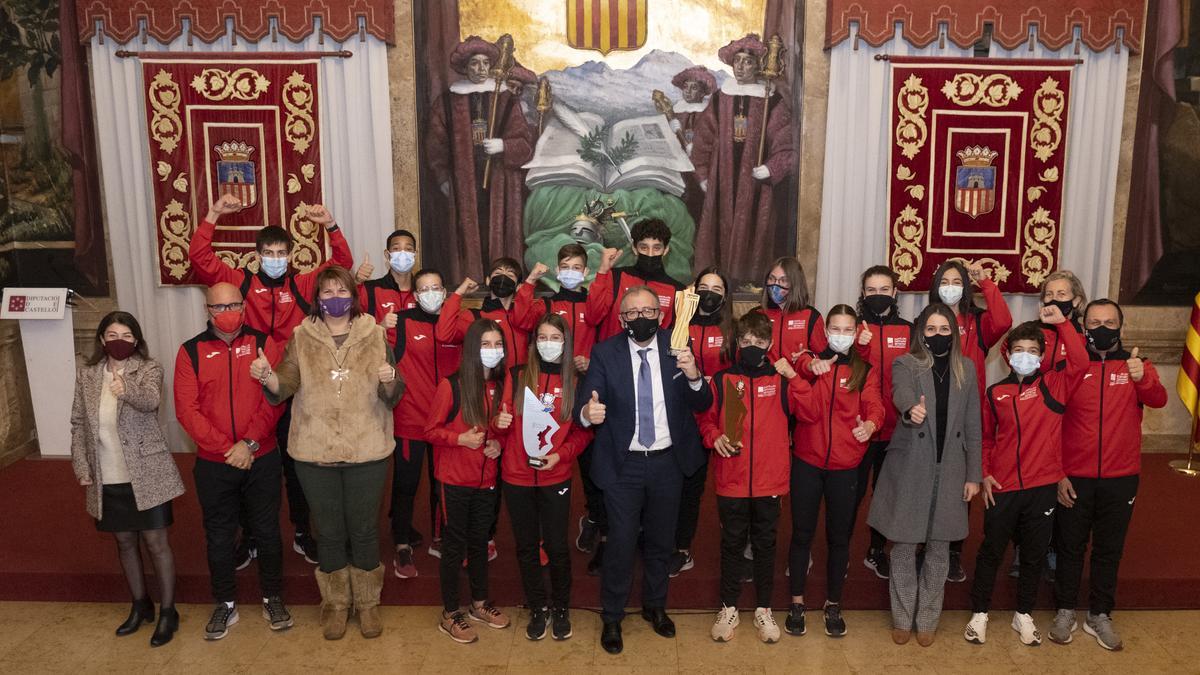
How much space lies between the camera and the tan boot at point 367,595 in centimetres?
438

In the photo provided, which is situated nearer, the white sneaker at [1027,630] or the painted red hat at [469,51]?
the white sneaker at [1027,630]

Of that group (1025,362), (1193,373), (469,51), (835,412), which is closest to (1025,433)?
(1025,362)

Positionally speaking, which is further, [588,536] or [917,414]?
[588,536]

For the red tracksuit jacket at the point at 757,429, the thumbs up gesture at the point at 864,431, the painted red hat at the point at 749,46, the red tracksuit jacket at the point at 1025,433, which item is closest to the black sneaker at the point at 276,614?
the red tracksuit jacket at the point at 757,429

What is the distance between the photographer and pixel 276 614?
4.50m

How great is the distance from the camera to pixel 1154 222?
6.78 meters

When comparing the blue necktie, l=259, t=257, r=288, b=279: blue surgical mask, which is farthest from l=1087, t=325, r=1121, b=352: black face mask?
l=259, t=257, r=288, b=279: blue surgical mask

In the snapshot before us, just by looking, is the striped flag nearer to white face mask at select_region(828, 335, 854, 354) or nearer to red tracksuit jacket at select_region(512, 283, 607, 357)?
white face mask at select_region(828, 335, 854, 354)

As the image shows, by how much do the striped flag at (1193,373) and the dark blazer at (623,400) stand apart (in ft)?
15.6

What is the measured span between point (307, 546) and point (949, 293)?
149 inches

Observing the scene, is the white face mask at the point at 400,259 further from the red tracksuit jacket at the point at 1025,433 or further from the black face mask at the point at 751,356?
the red tracksuit jacket at the point at 1025,433

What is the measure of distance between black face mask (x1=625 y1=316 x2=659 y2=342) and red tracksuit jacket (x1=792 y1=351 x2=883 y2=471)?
0.73 meters

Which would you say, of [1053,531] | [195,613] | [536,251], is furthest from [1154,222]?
[195,613]

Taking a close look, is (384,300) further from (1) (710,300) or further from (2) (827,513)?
(2) (827,513)
